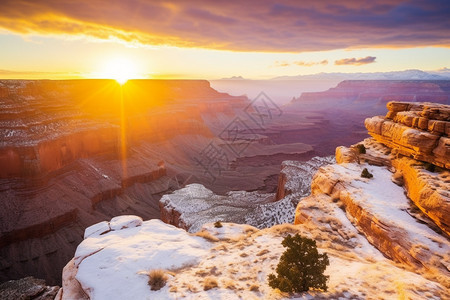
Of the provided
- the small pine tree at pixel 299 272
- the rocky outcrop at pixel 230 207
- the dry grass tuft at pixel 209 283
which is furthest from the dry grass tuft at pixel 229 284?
the rocky outcrop at pixel 230 207

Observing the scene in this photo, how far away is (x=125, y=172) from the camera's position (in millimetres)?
45375

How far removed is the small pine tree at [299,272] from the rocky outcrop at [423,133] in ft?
35.1

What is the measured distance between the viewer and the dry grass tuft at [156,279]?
29.3 feet

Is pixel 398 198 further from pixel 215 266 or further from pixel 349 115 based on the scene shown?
pixel 349 115

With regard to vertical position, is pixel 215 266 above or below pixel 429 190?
below

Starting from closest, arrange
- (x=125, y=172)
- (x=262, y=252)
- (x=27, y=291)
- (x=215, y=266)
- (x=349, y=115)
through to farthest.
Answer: (x=215, y=266)
(x=262, y=252)
(x=27, y=291)
(x=125, y=172)
(x=349, y=115)

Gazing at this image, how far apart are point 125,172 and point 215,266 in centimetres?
3908

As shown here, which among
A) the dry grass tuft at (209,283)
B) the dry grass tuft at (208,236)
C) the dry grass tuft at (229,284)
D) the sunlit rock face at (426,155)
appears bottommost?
the dry grass tuft at (208,236)

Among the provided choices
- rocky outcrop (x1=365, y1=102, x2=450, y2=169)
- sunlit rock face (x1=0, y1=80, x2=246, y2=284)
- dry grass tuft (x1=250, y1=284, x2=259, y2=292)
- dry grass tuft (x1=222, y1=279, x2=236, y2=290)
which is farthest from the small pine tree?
sunlit rock face (x1=0, y1=80, x2=246, y2=284)

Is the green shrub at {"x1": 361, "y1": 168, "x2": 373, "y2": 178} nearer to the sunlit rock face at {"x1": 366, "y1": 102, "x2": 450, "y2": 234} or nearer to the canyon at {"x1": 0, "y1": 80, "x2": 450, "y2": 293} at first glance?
the canyon at {"x1": 0, "y1": 80, "x2": 450, "y2": 293}

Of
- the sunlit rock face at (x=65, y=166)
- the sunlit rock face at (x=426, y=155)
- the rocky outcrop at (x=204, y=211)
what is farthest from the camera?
the sunlit rock face at (x=65, y=166)

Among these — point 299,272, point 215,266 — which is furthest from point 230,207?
point 299,272

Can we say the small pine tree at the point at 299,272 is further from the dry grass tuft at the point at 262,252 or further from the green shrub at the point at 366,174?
the green shrub at the point at 366,174

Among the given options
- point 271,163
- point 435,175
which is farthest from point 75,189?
point 271,163
